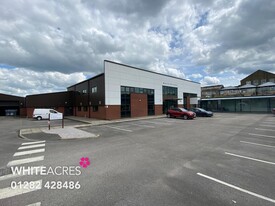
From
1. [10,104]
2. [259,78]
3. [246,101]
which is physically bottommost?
[10,104]

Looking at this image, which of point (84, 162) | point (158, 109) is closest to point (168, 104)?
point (158, 109)

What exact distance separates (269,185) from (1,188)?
7139 millimetres

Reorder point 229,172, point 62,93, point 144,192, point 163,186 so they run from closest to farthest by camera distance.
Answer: point 144,192
point 163,186
point 229,172
point 62,93

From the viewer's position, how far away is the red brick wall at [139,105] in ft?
78.5

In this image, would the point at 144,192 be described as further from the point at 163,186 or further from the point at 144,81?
the point at 144,81

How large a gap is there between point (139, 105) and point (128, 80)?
4896 mm

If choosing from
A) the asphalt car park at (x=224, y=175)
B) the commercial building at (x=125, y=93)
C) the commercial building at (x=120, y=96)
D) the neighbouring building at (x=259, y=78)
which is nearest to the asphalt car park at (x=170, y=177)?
the asphalt car park at (x=224, y=175)

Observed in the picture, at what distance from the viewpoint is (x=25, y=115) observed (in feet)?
109

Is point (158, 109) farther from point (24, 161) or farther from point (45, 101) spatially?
point (45, 101)

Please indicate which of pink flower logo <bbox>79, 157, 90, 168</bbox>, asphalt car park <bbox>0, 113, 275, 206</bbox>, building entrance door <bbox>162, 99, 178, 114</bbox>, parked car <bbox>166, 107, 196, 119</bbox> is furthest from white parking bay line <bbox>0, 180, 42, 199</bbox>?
building entrance door <bbox>162, 99, 178, 114</bbox>

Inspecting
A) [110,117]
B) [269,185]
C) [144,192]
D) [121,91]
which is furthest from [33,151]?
[121,91]

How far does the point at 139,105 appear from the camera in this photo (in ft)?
81.4

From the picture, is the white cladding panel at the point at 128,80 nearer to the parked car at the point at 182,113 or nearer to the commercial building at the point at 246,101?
the parked car at the point at 182,113

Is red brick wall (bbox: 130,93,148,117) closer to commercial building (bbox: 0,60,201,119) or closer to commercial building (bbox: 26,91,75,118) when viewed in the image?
commercial building (bbox: 0,60,201,119)
